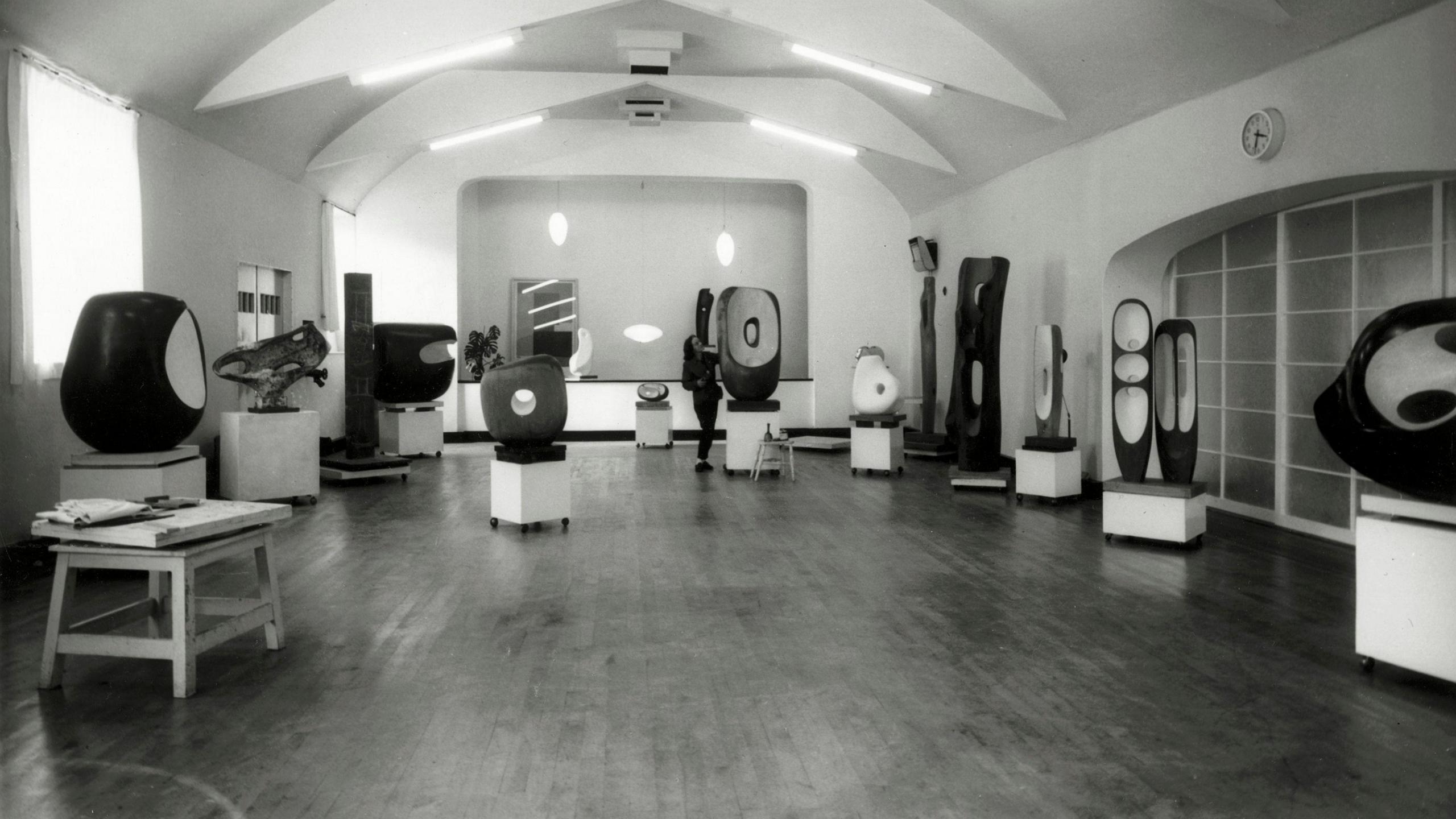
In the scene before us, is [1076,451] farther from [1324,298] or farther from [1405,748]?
[1405,748]

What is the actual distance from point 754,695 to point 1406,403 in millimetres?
2428

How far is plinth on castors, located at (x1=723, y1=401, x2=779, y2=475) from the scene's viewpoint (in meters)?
8.82

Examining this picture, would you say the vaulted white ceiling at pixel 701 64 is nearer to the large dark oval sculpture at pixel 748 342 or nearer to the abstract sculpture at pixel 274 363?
the abstract sculpture at pixel 274 363

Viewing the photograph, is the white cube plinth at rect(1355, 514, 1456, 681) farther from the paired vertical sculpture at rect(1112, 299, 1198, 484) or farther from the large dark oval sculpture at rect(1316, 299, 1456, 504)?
the paired vertical sculpture at rect(1112, 299, 1198, 484)

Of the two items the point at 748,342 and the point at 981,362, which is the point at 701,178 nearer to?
the point at 748,342

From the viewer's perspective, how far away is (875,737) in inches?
108

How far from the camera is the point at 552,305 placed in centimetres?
1257

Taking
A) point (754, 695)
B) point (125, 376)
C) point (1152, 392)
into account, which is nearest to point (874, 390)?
point (1152, 392)

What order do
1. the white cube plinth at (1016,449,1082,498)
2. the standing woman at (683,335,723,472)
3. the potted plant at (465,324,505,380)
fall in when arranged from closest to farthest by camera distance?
the white cube plinth at (1016,449,1082,498)
the standing woman at (683,335,723,472)
the potted plant at (465,324,505,380)

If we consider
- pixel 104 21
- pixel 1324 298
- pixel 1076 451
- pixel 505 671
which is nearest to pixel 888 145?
pixel 1076 451

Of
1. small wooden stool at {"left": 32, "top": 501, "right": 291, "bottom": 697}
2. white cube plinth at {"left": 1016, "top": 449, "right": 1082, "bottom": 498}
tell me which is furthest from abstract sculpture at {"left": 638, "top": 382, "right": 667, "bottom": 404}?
small wooden stool at {"left": 32, "top": 501, "right": 291, "bottom": 697}

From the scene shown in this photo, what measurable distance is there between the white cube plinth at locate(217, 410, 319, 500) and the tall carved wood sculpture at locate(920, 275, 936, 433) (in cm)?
626

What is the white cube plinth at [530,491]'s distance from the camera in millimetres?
6016

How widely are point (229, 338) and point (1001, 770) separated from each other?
7.49m
